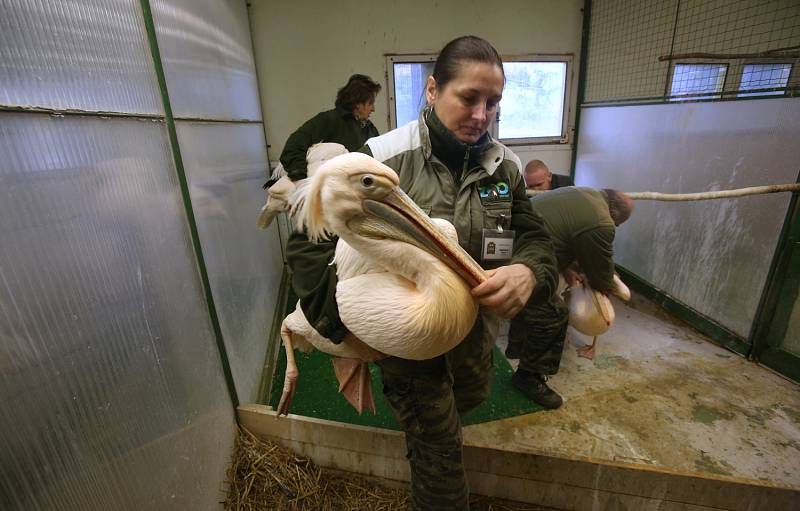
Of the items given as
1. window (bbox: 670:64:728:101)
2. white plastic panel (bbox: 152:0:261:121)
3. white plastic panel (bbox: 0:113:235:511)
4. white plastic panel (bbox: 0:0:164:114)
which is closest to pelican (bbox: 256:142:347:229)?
white plastic panel (bbox: 152:0:261:121)

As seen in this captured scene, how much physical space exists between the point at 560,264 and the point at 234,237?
7.66 feet

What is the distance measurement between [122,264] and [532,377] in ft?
8.08

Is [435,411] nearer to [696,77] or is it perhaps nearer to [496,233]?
[496,233]

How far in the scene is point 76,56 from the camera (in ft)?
3.56

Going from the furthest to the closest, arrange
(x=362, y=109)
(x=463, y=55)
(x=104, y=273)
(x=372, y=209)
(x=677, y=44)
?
1. (x=677, y=44)
2. (x=362, y=109)
3. (x=463, y=55)
4. (x=104, y=273)
5. (x=372, y=209)

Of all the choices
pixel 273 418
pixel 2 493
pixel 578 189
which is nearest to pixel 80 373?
pixel 2 493

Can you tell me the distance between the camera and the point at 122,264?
48.0 inches

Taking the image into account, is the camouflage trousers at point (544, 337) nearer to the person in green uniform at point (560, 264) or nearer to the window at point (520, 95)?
the person in green uniform at point (560, 264)

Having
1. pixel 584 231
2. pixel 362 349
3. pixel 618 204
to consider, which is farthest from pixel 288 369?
pixel 618 204

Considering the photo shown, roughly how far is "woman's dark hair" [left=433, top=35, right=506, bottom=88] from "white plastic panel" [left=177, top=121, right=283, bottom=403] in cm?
129

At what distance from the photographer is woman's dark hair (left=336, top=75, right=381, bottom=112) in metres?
3.33

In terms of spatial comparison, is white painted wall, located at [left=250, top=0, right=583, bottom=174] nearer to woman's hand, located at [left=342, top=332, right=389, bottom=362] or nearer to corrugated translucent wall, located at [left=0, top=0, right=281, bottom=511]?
corrugated translucent wall, located at [left=0, top=0, right=281, bottom=511]

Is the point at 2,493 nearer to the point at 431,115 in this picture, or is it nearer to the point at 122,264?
the point at 122,264

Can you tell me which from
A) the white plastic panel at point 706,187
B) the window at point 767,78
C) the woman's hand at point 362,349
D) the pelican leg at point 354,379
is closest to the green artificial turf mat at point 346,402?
the pelican leg at point 354,379
